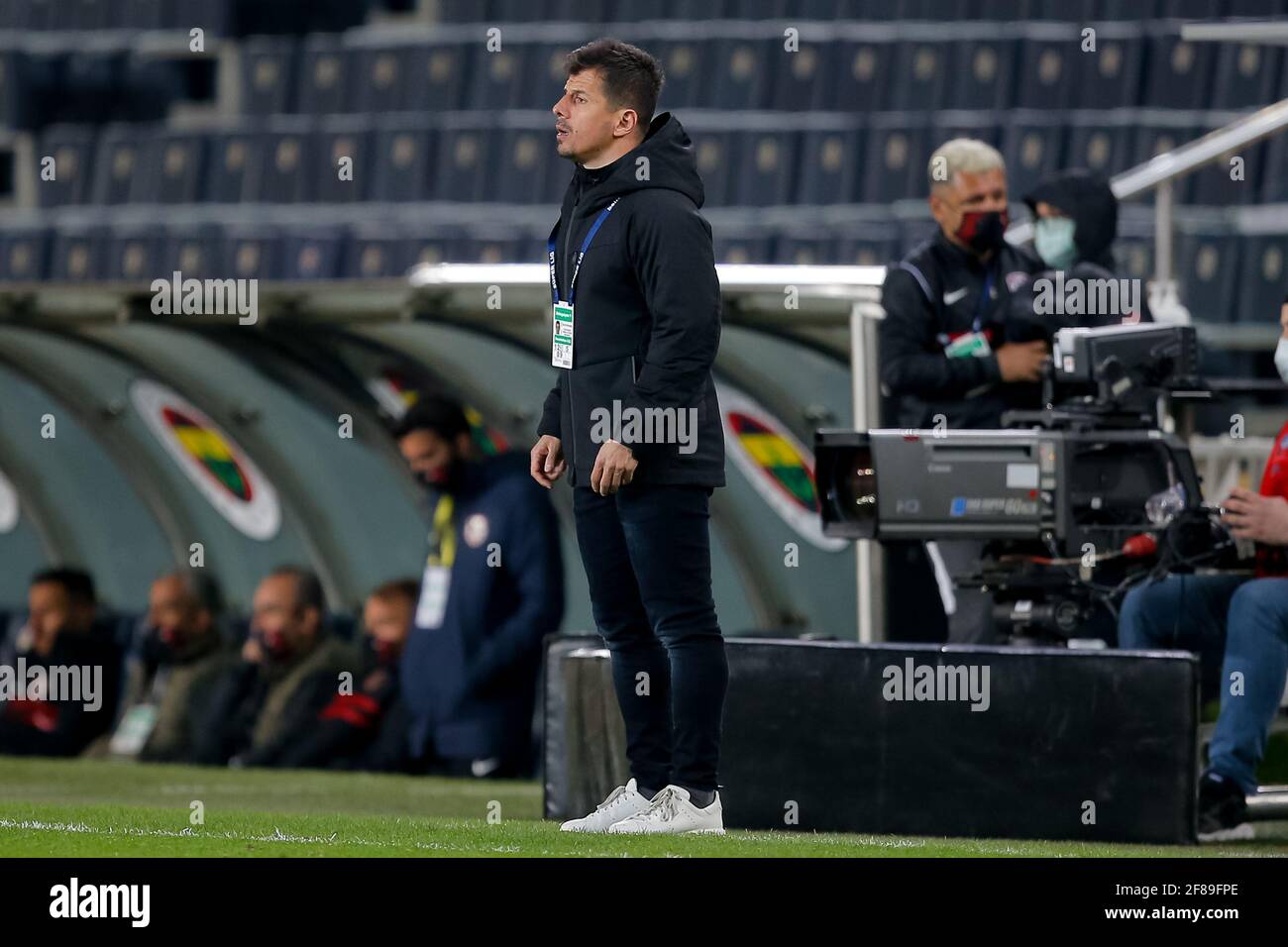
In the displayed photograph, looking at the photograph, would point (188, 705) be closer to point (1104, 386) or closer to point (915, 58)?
point (1104, 386)

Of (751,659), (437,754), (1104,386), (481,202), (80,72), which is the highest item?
(80,72)

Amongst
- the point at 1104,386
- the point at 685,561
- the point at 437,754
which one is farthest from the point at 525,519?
the point at 685,561

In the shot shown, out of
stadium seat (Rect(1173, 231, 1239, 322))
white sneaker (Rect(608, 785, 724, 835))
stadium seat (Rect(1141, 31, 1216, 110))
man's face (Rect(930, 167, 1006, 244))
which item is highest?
stadium seat (Rect(1141, 31, 1216, 110))

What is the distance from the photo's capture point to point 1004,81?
1669cm

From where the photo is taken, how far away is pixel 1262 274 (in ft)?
48.8

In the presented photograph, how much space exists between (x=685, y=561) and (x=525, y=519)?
Answer: 4136 millimetres

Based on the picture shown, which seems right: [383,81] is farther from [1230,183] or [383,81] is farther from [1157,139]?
[1230,183]

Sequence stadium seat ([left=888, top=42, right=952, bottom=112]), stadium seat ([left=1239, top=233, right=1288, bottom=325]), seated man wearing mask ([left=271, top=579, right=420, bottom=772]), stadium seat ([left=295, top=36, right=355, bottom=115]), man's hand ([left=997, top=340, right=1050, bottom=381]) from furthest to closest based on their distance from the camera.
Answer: stadium seat ([left=295, top=36, right=355, bottom=115]) < stadium seat ([left=888, top=42, right=952, bottom=112]) < stadium seat ([left=1239, top=233, right=1288, bottom=325]) < seated man wearing mask ([left=271, top=579, right=420, bottom=772]) < man's hand ([left=997, top=340, right=1050, bottom=381])

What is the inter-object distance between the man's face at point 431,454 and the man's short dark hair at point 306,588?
2.72 feet

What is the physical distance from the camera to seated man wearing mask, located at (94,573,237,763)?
9508mm

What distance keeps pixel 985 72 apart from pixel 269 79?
6.06 meters

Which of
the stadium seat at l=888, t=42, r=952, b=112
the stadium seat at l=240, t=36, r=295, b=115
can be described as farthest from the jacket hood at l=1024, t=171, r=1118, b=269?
the stadium seat at l=240, t=36, r=295, b=115

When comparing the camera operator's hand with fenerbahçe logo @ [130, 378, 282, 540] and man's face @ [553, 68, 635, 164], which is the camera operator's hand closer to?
man's face @ [553, 68, 635, 164]

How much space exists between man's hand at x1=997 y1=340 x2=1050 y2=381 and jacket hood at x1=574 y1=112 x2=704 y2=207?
1.77 m
